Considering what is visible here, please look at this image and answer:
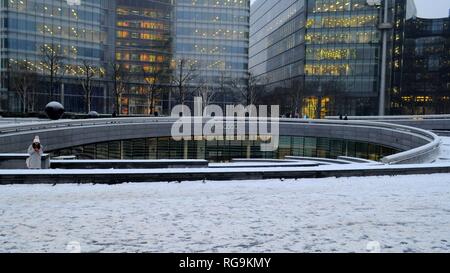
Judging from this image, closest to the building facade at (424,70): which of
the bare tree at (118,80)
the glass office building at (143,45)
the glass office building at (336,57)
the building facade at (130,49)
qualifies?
the glass office building at (336,57)

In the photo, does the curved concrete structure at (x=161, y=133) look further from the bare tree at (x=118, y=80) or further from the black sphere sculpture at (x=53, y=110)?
the bare tree at (x=118, y=80)

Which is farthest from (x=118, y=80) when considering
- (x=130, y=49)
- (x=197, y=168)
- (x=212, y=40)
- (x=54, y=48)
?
(x=197, y=168)

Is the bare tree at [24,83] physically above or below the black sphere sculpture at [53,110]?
above

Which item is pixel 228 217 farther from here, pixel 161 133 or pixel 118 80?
pixel 118 80

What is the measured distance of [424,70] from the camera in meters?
107

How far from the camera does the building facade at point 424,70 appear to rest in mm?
101125

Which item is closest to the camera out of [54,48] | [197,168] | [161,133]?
[197,168]

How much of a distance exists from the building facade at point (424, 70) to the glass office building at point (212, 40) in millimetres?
43284

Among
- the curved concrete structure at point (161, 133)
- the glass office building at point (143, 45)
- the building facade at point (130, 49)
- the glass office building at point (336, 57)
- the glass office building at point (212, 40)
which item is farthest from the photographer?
the glass office building at point (212, 40)

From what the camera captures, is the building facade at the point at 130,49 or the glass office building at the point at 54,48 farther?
the building facade at the point at 130,49

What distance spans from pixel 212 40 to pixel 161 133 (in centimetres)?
6517

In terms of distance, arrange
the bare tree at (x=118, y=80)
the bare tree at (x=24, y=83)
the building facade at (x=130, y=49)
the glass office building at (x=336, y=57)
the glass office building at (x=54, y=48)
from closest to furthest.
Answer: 1. the bare tree at (x=118, y=80)
2. the bare tree at (x=24, y=83)
3. the glass office building at (x=54, y=48)
4. the building facade at (x=130, y=49)
5. the glass office building at (x=336, y=57)

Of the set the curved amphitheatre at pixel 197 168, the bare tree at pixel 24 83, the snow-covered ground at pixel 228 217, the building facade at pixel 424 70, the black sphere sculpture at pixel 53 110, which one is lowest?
the snow-covered ground at pixel 228 217

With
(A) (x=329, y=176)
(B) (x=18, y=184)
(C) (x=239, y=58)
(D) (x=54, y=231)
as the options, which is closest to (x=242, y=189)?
(A) (x=329, y=176)
